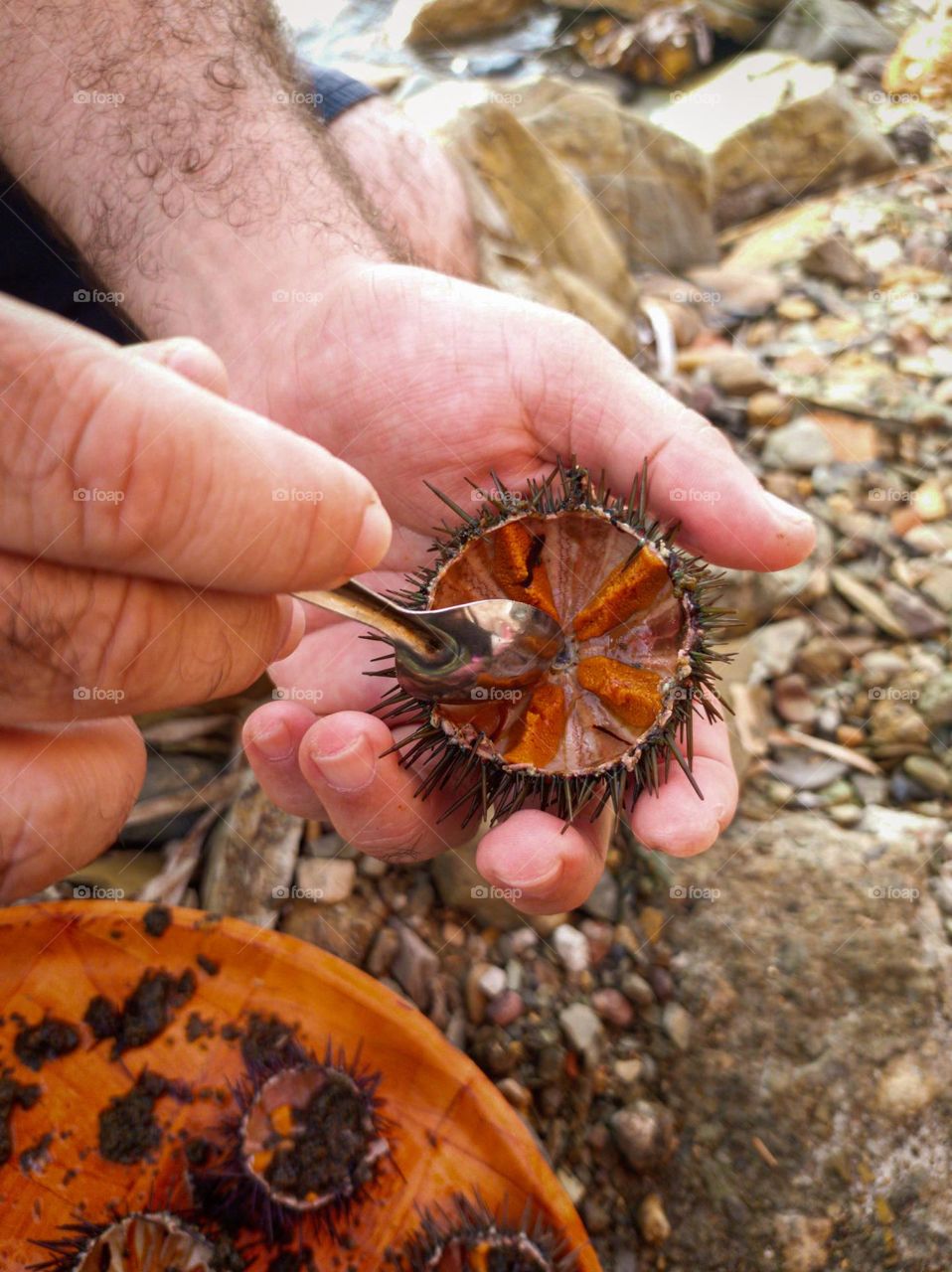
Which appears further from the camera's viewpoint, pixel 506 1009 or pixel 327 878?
pixel 327 878

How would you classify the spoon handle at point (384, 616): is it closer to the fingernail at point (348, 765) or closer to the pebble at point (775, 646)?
the fingernail at point (348, 765)

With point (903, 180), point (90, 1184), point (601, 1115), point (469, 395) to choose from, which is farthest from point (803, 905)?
point (903, 180)

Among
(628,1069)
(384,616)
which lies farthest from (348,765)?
(628,1069)

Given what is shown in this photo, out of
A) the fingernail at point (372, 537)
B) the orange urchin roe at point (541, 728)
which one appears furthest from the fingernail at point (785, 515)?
the fingernail at point (372, 537)

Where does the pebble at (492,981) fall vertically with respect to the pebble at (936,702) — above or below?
above

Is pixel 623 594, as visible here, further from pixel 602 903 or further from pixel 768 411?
pixel 768 411
